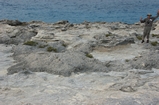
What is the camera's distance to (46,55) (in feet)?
50.9

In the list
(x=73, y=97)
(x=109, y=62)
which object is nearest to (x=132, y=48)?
(x=109, y=62)

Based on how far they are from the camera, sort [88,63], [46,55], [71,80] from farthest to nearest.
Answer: [46,55] < [88,63] < [71,80]

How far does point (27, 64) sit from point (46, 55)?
1544mm

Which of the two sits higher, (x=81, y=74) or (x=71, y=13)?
Result: (x=81, y=74)

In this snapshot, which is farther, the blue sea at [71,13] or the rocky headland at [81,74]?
the blue sea at [71,13]

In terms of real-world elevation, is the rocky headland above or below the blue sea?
above

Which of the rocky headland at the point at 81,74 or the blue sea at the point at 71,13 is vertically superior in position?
the rocky headland at the point at 81,74

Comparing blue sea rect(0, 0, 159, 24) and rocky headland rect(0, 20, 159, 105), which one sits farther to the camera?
blue sea rect(0, 0, 159, 24)

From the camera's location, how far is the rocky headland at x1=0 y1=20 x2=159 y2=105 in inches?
392

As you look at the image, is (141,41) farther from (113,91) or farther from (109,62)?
(113,91)

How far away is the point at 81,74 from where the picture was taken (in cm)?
1321

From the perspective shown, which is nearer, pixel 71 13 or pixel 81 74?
pixel 81 74

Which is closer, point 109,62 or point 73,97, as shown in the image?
point 73,97

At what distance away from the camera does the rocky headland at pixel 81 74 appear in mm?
9969
